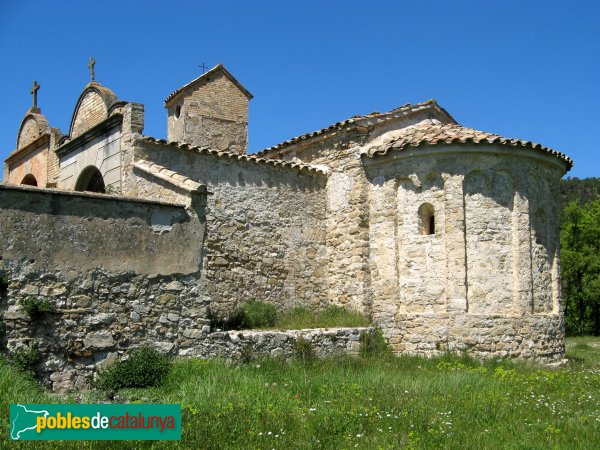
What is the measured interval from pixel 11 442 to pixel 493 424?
17.4 feet

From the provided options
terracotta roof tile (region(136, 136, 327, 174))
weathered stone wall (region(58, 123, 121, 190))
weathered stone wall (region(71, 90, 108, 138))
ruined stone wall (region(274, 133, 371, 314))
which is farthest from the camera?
weathered stone wall (region(71, 90, 108, 138))

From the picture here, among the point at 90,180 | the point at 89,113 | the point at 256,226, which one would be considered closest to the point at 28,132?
the point at 89,113

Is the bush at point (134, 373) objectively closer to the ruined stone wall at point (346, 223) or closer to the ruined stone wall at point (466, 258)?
the ruined stone wall at point (346, 223)

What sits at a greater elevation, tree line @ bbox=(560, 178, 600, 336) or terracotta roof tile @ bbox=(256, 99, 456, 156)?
terracotta roof tile @ bbox=(256, 99, 456, 156)

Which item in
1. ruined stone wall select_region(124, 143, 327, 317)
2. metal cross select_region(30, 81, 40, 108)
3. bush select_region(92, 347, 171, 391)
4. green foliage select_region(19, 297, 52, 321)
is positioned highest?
metal cross select_region(30, 81, 40, 108)

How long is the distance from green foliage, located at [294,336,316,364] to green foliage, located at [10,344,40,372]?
4.67 metres

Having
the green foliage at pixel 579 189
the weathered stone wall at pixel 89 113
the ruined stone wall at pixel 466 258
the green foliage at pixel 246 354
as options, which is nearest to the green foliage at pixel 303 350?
the green foliage at pixel 246 354

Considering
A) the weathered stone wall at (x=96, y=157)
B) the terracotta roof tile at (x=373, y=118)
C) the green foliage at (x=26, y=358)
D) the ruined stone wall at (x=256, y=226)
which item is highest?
the terracotta roof tile at (x=373, y=118)

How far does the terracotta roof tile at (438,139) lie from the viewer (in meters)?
13.2

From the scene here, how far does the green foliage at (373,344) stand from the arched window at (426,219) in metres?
2.42

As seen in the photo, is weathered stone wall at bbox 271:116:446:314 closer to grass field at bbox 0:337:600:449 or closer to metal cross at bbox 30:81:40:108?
grass field at bbox 0:337:600:449

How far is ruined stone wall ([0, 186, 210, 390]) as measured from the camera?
880 cm

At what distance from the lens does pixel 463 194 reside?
43.9ft

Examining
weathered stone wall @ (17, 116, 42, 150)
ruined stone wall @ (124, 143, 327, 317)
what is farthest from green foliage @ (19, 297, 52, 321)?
weathered stone wall @ (17, 116, 42, 150)
